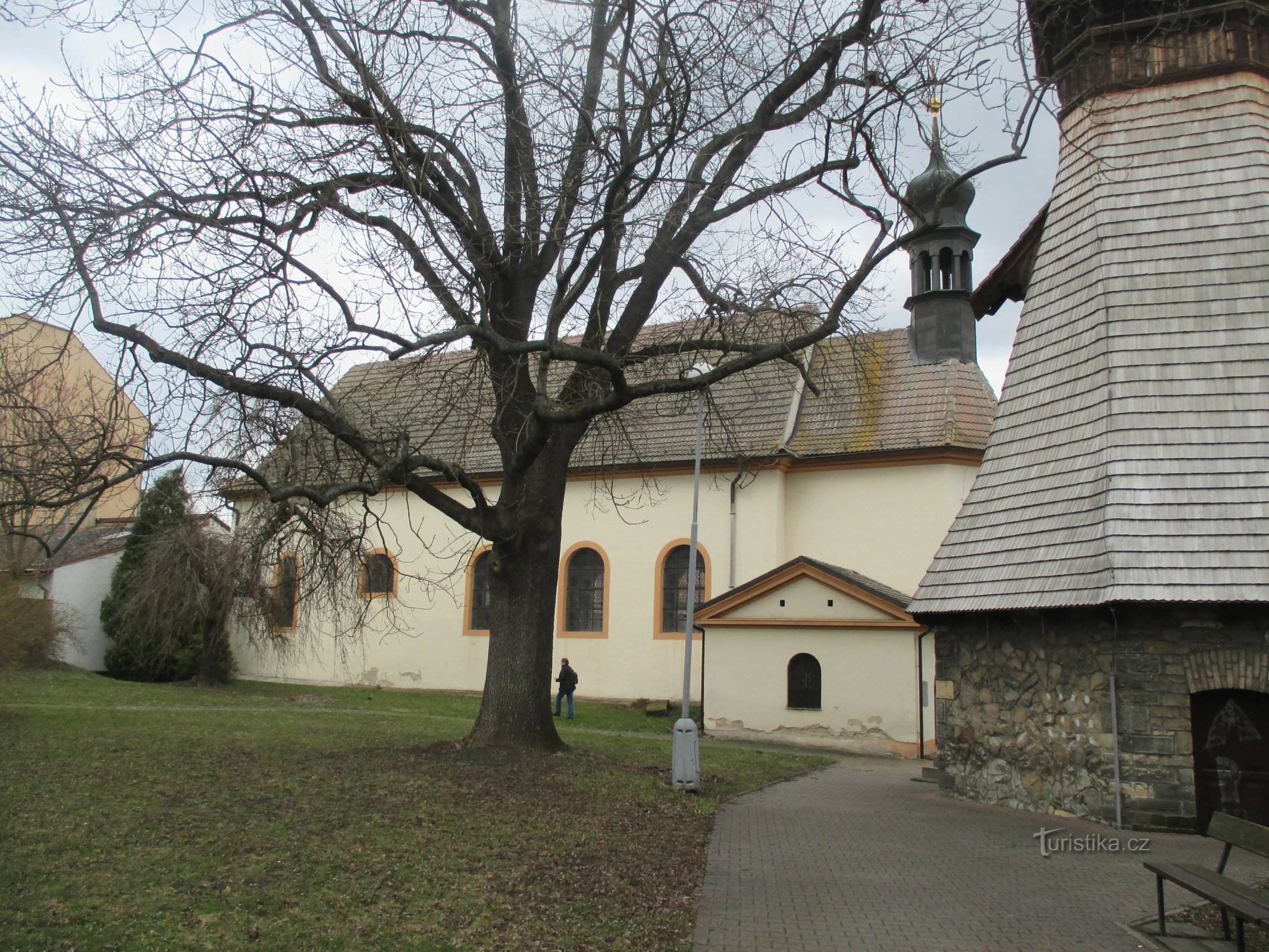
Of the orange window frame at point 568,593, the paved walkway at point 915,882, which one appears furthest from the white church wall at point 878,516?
the paved walkway at point 915,882

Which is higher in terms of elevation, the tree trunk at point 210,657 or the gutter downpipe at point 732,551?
the gutter downpipe at point 732,551

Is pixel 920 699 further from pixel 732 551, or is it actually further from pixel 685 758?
pixel 685 758

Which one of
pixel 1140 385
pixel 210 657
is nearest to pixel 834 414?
pixel 1140 385

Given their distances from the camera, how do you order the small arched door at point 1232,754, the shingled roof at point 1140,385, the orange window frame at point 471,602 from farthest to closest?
the orange window frame at point 471,602 → the shingled roof at point 1140,385 → the small arched door at point 1232,754

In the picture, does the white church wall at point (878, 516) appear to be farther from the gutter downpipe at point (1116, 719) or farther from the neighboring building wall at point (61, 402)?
the neighboring building wall at point (61, 402)

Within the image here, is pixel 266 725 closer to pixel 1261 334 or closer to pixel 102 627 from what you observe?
pixel 1261 334

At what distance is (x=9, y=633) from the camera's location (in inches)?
584

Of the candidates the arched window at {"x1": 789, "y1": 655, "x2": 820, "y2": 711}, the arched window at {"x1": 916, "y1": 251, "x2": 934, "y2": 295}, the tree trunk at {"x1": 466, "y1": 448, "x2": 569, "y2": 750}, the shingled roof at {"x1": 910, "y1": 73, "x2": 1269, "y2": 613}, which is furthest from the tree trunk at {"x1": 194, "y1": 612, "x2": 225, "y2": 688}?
the arched window at {"x1": 916, "y1": 251, "x2": 934, "y2": 295}

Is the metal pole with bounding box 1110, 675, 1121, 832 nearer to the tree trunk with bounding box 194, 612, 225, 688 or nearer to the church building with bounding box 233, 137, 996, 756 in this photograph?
the church building with bounding box 233, 137, 996, 756

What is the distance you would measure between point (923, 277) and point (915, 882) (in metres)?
18.0

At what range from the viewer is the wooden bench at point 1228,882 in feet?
17.6

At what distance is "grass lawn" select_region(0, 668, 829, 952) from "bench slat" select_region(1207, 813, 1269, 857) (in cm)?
363

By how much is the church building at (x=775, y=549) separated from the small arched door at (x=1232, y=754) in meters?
7.79

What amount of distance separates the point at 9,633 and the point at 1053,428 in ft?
51.1
